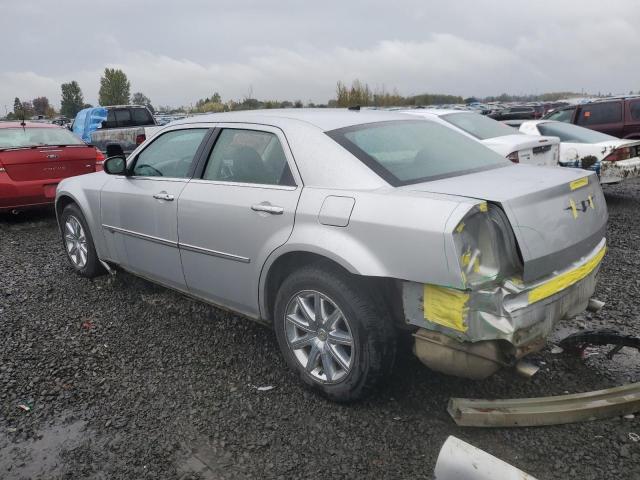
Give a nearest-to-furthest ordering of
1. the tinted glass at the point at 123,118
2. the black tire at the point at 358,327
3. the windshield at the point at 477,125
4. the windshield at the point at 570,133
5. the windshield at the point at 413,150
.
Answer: the black tire at the point at 358,327 < the windshield at the point at 413,150 < the windshield at the point at 477,125 < the windshield at the point at 570,133 < the tinted glass at the point at 123,118

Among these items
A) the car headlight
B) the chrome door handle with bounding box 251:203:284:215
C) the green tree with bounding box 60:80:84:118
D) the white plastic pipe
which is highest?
the green tree with bounding box 60:80:84:118

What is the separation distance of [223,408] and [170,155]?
6.46ft

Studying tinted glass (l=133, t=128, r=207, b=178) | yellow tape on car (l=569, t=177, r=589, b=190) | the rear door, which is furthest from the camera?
the rear door

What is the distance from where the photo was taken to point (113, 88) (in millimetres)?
70125

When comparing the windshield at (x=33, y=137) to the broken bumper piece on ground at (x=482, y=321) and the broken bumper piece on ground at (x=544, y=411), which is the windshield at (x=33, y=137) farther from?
the broken bumper piece on ground at (x=544, y=411)

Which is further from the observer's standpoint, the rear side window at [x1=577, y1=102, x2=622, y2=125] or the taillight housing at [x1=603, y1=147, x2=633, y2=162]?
the rear side window at [x1=577, y1=102, x2=622, y2=125]

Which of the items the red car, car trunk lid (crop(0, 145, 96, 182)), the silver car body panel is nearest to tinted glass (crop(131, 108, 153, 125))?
the red car

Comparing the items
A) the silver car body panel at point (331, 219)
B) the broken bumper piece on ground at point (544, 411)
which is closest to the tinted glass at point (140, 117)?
the silver car body panel at point (331, 219)

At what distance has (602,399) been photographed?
2.63m

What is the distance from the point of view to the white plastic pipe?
201cm

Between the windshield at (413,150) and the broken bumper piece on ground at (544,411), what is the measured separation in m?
1.18

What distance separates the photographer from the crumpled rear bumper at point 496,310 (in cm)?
239

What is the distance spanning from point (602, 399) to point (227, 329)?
2479 mm

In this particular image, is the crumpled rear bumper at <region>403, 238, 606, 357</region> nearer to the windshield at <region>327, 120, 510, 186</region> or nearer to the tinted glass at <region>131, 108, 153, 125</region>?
the windshield at <region>327, 120, 510, 186</region>
